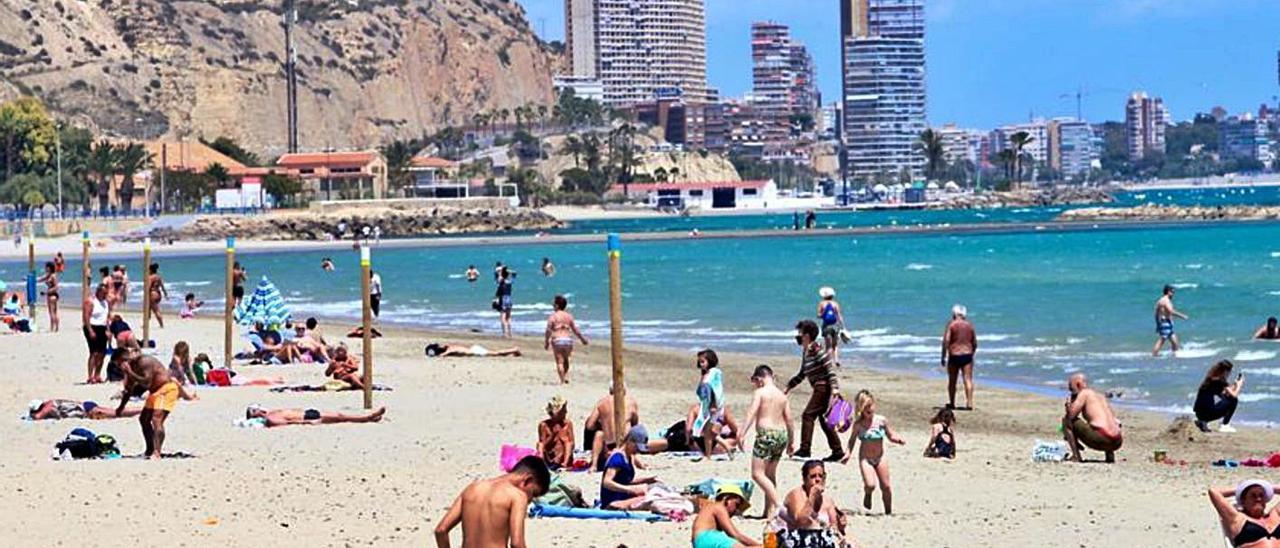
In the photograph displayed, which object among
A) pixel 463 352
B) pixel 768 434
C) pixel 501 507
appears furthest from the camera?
pixel 463 352

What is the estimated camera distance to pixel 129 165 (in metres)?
115

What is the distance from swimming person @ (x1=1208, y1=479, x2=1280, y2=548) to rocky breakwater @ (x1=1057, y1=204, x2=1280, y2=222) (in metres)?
119

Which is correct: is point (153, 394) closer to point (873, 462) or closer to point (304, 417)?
point (304, 417)

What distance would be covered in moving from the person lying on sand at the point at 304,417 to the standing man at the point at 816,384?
426 cm

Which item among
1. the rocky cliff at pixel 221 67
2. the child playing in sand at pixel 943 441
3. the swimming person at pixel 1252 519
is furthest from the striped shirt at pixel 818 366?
the rocky cliff at pixel 221 67

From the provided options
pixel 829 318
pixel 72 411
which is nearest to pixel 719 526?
pixel 72 411

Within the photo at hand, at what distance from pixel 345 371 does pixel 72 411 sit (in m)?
3.70

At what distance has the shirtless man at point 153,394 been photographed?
49.3 ft

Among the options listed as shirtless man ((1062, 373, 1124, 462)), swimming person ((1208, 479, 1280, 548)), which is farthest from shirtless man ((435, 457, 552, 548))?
shirtless man ((1062, 373, 1124, 462))

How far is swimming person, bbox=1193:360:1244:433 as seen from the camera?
17.4 m

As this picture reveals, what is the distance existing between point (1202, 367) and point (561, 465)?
40.9 feet

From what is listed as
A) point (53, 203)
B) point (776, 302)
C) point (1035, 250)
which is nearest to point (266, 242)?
point (53, 203)

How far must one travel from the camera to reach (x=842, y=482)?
46.1 feet

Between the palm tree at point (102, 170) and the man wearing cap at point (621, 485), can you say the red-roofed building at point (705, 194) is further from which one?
the man wearing cap at point (621, 485)
